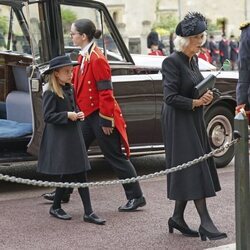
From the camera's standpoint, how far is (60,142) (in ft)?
22.1

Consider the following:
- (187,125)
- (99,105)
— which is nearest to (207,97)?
(187,125)

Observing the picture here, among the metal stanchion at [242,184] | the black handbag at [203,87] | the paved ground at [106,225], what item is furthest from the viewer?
the paved ground at [106,225]

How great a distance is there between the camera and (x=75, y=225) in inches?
267

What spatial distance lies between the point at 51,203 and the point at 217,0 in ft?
162

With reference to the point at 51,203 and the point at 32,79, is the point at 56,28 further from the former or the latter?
the point at 51,203

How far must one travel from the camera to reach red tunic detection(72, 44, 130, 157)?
7027 millimetres

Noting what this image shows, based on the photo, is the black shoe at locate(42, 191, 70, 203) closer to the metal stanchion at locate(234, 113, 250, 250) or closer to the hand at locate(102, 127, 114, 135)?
the hand at locate(102, 127, 114, 135)

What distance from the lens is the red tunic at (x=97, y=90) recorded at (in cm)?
703

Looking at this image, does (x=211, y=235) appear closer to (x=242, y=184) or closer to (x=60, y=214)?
(x=242, y=184)

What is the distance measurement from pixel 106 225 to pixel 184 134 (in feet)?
4.34

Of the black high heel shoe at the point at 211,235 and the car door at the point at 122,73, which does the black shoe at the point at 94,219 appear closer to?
the black high heel shoe at the point at 211,235

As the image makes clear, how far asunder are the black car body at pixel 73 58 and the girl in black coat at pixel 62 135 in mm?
1069

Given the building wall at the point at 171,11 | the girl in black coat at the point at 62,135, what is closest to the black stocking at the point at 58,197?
the girl in black coat at the point at 62,135

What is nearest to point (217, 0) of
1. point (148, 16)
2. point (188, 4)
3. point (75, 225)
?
point (188, 4)
